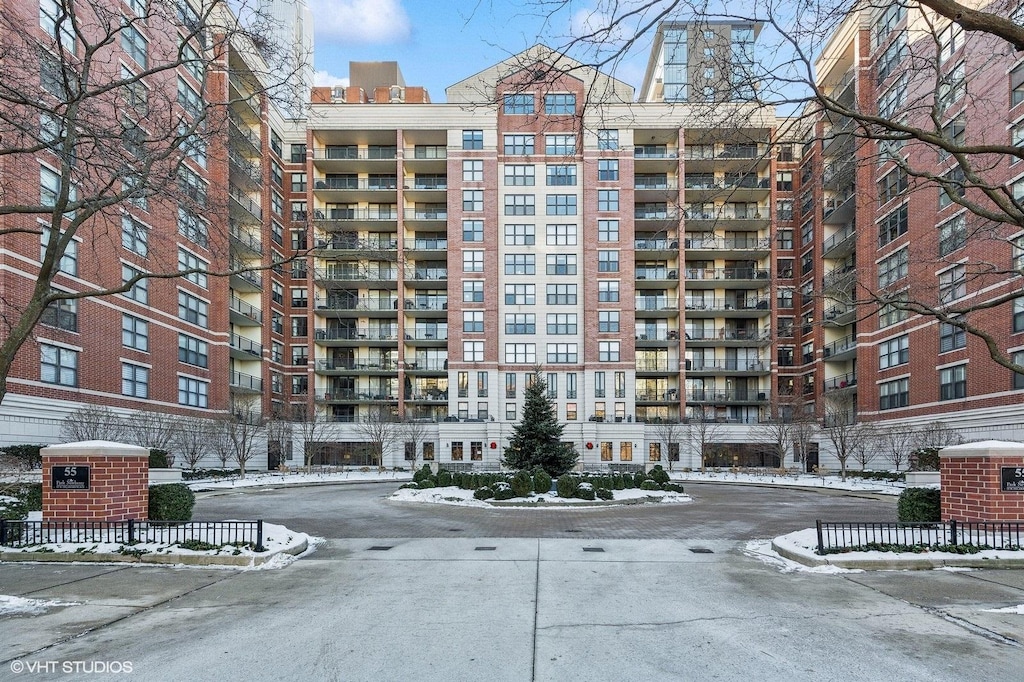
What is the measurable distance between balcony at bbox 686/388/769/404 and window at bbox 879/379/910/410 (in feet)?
46.4

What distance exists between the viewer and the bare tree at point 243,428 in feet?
139

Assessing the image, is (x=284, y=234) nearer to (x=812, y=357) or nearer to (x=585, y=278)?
(x=585, y=278)

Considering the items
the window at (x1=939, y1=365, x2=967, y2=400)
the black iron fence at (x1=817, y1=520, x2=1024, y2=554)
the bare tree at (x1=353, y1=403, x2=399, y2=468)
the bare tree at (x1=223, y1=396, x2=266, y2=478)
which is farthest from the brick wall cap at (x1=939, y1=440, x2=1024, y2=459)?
the bare tree at (x1=353, y1=403, x2=399, y2=468)

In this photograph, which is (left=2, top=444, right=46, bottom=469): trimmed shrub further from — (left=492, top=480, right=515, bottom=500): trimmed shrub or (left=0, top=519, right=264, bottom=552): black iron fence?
(left=492, top=480, right=515, bottom=500): trimmed shrub

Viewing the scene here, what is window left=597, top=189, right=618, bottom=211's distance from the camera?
59594mm

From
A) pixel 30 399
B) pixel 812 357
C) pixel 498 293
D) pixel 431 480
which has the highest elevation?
pixel 498 293

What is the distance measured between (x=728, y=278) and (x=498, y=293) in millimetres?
21636

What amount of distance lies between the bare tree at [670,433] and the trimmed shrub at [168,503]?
143 ft

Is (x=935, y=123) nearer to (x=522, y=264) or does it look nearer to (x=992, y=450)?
(x=992, y=450)

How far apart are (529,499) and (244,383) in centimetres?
3800

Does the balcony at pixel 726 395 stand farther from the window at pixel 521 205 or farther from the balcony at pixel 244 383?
the balcony at pixel 244 383

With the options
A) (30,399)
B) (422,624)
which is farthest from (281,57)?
(30,399)

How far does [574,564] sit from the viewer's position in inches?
458

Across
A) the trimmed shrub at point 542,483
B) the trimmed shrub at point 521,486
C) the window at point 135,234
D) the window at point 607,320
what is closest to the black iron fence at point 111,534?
the window at point 135,234
